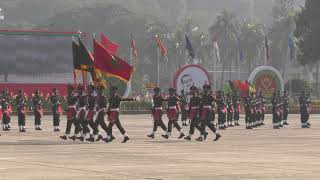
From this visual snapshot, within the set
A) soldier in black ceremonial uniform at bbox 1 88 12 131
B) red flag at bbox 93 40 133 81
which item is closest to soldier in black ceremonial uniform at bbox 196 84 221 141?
red flag at bbox 93 40 133 81

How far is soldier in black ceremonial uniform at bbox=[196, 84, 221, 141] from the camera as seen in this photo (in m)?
30.3

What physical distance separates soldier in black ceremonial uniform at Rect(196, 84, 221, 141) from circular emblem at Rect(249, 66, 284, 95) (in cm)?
2955

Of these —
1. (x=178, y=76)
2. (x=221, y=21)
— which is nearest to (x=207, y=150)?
(x=178, y=76)

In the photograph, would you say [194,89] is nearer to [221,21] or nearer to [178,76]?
[178,76]

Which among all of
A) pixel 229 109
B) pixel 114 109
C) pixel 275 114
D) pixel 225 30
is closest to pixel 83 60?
pixel 114 109

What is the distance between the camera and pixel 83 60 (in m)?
31.8

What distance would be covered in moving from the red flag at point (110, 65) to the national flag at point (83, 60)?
543 mm

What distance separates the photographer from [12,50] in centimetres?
8350

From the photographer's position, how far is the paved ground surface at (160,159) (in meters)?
17.6

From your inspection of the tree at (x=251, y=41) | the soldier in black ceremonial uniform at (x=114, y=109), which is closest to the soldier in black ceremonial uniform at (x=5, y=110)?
the soldier in black ceremonial uniform at (x=114, y=109)

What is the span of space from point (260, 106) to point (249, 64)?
12144 cm

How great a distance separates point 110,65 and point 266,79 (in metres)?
30.9

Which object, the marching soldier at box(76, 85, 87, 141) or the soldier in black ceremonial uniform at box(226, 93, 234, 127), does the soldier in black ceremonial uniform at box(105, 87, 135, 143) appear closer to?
the marching soldier at box(76, 85, 87, 141)

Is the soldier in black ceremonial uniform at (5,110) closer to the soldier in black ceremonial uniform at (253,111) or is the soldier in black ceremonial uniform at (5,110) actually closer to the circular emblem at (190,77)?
the soldier in black ceremonial uniform at (253,111)
